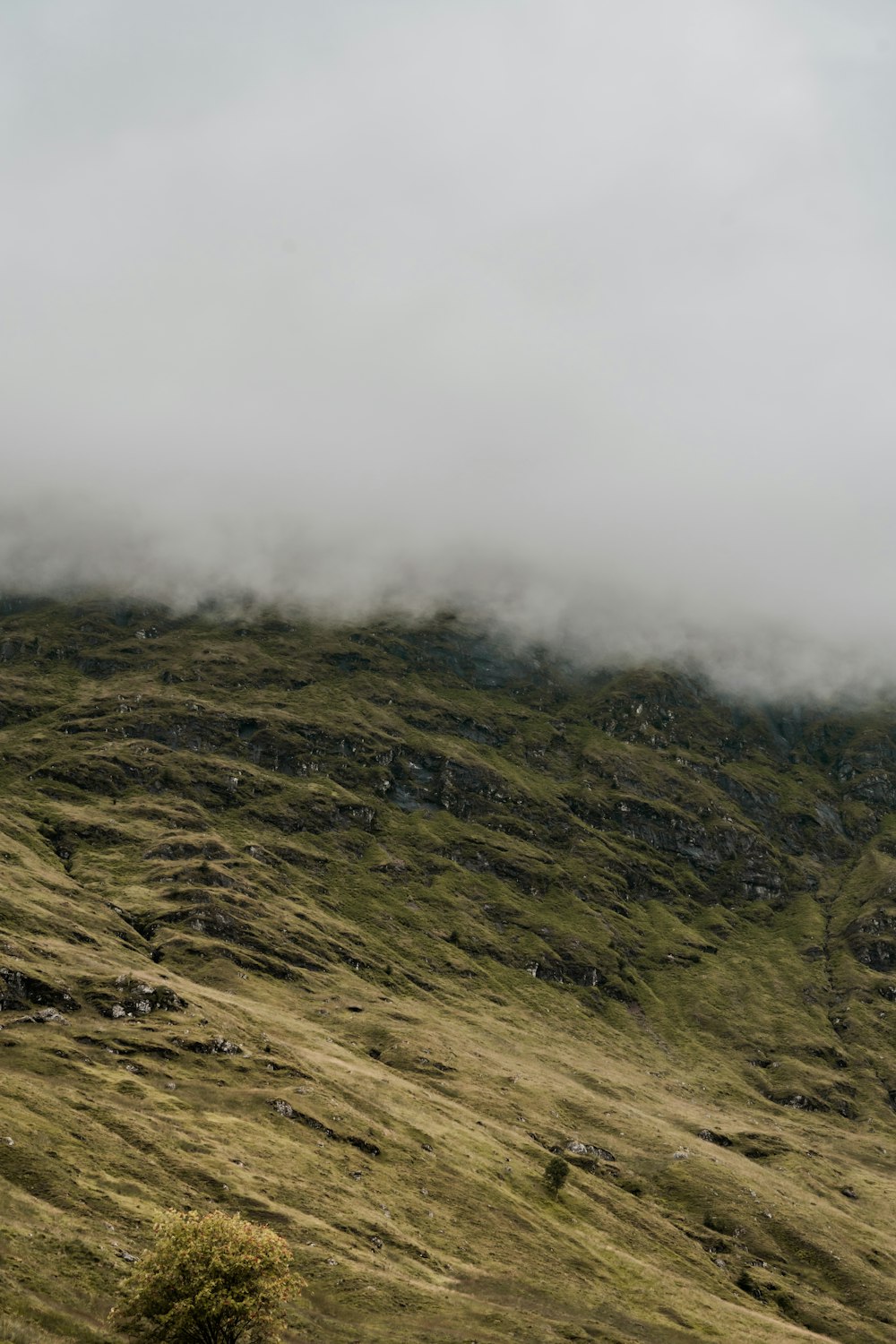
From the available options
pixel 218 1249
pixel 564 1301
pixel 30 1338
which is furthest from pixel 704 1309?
pixel 30 1338

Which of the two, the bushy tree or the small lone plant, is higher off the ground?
the bushy tree

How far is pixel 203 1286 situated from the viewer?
2913 inches

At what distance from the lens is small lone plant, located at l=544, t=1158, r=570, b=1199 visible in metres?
167

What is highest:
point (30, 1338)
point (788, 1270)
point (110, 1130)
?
point (30, 1338)

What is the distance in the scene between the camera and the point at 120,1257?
3501 inches

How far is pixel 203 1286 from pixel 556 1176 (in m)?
109

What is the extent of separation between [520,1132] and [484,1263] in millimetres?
71869

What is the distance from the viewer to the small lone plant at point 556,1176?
16720 cm

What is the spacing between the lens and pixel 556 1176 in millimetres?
168500

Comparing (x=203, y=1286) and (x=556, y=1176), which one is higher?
(x=203, y=1286)

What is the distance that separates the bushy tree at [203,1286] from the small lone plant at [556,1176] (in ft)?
331

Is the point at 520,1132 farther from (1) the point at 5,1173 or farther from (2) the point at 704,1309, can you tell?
(1) the point at 5,1173

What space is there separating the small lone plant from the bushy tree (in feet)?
331

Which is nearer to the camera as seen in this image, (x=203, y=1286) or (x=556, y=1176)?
(x=203, y=1286)
